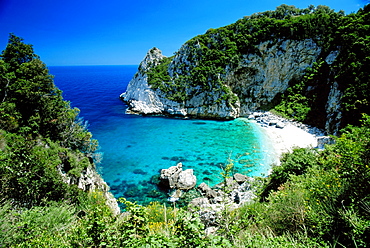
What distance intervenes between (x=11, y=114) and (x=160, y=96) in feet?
98.1

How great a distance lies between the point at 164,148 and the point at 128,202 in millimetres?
20946

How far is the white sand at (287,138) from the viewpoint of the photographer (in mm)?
24344

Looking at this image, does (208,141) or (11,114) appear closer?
(11,114)

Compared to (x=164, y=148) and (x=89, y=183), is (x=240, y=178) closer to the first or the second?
(x=164, y=148)

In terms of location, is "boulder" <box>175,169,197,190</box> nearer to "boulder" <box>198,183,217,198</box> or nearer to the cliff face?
"boulder" <box>198,183,217,198</box>

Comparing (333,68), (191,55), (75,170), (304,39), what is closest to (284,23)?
(304,39)

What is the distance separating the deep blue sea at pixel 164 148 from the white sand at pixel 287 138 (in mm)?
1283

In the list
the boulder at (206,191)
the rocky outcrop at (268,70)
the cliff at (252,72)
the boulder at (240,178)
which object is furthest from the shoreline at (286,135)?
the boulder at (206,191)

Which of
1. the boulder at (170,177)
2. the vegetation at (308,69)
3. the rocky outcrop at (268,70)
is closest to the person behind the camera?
the boulder at (170,177)

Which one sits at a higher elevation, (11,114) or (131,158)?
(11,114)

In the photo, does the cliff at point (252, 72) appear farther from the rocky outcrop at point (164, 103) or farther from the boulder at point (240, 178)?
the boulder at point (240, 178)

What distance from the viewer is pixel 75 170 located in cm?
1285

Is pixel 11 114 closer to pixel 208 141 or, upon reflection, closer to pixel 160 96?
pixel 208 141

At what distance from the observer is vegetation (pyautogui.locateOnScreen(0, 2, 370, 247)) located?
14.9 feet
